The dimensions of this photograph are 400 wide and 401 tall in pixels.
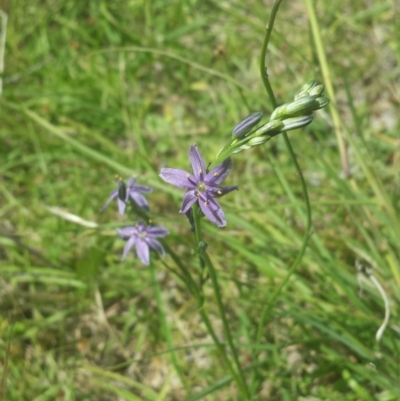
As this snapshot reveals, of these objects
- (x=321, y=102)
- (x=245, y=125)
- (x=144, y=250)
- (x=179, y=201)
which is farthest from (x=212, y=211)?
(x=179, y=201)

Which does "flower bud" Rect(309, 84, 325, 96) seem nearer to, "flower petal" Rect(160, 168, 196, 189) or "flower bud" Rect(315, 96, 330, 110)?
"flower bud" Rect(315, 96, 330, 110)

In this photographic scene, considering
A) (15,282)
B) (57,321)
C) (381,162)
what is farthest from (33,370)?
(381,162)

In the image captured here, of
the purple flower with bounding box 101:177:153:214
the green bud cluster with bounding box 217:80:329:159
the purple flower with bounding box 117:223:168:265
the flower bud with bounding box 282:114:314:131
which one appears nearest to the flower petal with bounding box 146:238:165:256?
the purple flower with bounding box 117:223:168:265

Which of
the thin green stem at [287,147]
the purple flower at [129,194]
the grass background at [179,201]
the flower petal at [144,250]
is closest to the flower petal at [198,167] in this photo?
the thin green stem at [287,147]

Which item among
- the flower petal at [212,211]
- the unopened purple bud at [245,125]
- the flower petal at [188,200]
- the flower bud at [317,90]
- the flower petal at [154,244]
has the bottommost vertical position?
the flower petal at [212,211]

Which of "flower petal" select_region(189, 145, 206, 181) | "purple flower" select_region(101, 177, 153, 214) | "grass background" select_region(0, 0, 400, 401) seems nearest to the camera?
"flower petal" select_region(189, 145, 206, 181)

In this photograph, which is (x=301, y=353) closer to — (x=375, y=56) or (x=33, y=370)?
(x=33, y=370)

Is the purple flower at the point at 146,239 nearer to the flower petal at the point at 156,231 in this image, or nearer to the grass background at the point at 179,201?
the flower petal at the point at 156,231
